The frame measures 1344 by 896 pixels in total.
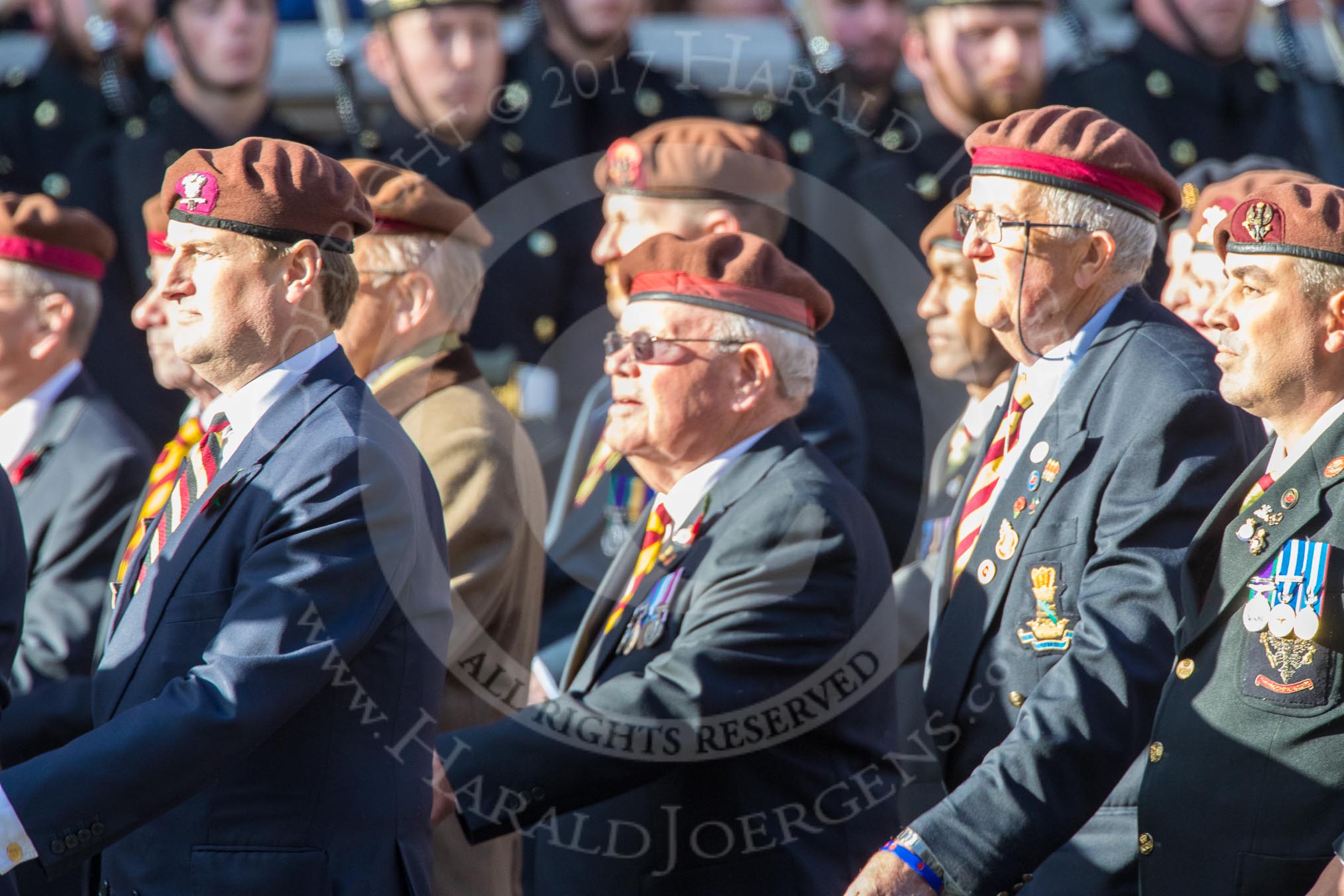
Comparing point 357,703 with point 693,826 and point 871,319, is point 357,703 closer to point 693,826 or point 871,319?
point 693,826

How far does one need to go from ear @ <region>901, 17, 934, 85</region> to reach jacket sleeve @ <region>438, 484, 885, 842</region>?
121 inches

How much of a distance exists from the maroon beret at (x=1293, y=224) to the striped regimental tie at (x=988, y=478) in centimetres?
63

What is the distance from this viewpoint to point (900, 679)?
15.7 ft

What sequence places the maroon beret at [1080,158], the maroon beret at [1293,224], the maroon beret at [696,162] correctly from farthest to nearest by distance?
1. the maroon beret at [696,162]
2. the maroon beret at [1080,158]
3. the maroon beret at [1293,224]

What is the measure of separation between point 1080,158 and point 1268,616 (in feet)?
3.39

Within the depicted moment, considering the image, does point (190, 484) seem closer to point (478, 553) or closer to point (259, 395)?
point (259, 395)

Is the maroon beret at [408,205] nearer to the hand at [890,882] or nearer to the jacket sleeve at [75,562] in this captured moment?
the jacket sleeve at [75,562]

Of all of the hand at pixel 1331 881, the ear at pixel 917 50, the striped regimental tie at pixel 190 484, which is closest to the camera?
the hand at pixel 1331 881

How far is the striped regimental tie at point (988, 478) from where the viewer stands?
376cm

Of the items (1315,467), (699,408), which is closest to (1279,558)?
(1315,467)

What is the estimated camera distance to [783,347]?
405cm

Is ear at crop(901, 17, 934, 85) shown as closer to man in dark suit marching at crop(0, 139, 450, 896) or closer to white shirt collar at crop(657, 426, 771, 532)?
white shirt collar at crop(657, 426, 771, 532)

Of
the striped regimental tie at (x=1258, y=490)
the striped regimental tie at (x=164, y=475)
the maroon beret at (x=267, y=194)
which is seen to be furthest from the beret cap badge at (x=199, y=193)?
the striped regimental tie at (x=1258, y=490)

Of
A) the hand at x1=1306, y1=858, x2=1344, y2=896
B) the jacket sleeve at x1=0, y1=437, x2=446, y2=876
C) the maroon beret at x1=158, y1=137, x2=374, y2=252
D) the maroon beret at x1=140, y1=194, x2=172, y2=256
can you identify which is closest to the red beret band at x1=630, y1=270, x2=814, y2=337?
the maroon beret at x1=158, y1=137, x2=374, y2=252
